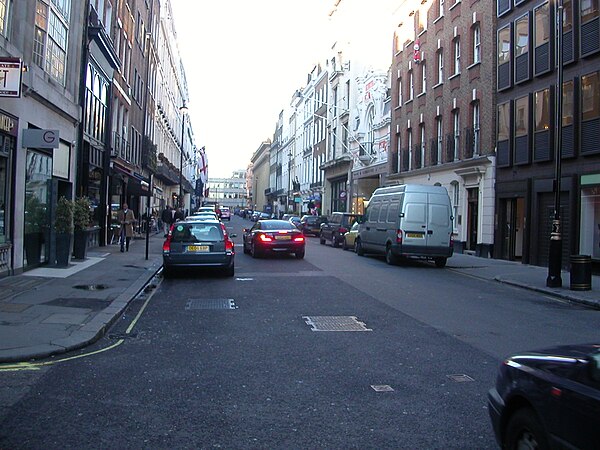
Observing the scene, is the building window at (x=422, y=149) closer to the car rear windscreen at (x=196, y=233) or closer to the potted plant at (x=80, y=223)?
the car rear windscreen at (x=196, y=233)

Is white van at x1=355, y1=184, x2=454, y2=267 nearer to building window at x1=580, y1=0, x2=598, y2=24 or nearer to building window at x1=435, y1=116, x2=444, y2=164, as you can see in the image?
building window at x1=580, y1=0, x2=598, y2=24

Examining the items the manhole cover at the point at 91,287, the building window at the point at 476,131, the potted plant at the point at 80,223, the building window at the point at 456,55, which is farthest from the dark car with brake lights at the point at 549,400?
the building window at the point at 456,55

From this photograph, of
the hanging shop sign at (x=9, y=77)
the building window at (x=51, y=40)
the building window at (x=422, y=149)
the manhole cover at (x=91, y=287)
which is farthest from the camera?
the building window at (x=422, y=149)

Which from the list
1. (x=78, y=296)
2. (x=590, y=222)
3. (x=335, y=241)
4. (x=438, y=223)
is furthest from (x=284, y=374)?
(x=335, y=241)

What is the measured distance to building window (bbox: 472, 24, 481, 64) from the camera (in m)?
25.5

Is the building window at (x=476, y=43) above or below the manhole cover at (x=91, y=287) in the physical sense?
above

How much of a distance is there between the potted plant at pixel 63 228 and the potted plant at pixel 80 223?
40 cm

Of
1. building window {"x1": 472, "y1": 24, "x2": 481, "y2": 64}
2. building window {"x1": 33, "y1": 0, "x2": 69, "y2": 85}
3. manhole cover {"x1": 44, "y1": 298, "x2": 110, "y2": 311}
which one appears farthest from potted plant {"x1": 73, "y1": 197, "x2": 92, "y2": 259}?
building window {"x1": 472, "y1": 24, "x2": 481, "y2": 64}

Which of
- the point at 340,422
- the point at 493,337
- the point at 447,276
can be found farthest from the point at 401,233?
the point at 340,422

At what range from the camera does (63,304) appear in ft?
33.6

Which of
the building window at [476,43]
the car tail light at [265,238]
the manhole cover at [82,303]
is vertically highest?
the building window at [476,43]

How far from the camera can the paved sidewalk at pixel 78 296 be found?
7562mm

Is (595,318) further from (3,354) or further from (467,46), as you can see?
(467,46)

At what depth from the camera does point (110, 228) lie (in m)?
26.0
